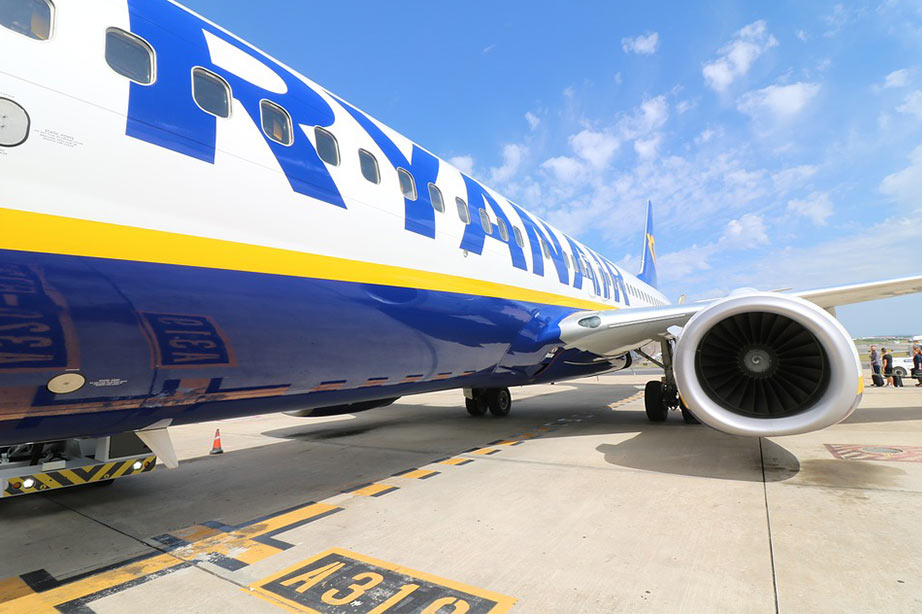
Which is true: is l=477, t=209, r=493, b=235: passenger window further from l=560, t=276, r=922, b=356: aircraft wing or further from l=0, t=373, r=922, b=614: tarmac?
l=0, t=373, r=922, b=614: tarmac

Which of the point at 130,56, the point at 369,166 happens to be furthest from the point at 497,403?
the point at 130,56

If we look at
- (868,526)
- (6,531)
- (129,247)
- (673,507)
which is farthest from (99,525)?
(868,526)

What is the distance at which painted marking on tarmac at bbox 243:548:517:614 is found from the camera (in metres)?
2.33

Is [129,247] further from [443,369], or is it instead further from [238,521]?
[443,369]

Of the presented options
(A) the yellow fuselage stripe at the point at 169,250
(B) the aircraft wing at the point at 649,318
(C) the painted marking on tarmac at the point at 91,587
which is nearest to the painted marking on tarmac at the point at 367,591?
(C) the painted marking on tarmac at the point at 91,587

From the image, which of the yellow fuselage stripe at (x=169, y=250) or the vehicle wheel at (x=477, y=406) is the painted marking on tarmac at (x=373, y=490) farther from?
the vehicle wheel at (x=477, y=406)

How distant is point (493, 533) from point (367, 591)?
106cm

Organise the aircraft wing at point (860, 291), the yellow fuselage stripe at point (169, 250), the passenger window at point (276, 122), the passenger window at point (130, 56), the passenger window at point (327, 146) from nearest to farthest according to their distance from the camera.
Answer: the yellow fuselage stripe at point (169, 250) → the passenger window at point (130, 56) → the passenger window at point (276, 122) → the passenger window at point (327, 146) → the aircraft wing at point (860, 291)

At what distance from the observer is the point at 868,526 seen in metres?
3.18

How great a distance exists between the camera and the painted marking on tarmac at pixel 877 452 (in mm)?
5143

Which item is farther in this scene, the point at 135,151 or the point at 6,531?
the point at 6,531

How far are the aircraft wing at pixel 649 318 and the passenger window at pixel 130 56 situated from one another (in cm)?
553

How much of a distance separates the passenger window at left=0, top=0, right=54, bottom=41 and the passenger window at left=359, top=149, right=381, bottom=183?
7.17 feet

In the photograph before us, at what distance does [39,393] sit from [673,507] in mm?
4107
